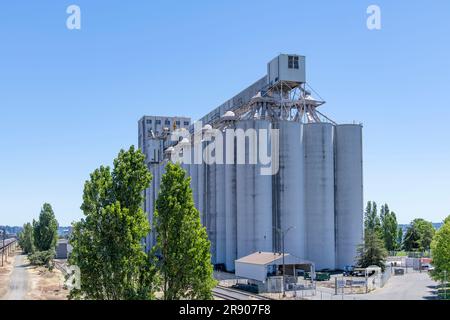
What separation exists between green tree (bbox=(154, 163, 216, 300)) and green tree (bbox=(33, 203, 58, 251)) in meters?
121

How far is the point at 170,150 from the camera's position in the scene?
15562cm

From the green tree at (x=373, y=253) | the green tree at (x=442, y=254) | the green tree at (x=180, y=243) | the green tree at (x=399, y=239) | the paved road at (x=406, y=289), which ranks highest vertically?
the green tree at (x=180, y=243)

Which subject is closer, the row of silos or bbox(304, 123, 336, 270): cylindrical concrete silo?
the row of silos

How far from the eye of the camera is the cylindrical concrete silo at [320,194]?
10381cm

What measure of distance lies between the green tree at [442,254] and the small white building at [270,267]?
21.4 m

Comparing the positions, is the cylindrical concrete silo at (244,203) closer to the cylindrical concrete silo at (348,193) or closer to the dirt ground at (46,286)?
the cylindrical concrete silo at (348,193)

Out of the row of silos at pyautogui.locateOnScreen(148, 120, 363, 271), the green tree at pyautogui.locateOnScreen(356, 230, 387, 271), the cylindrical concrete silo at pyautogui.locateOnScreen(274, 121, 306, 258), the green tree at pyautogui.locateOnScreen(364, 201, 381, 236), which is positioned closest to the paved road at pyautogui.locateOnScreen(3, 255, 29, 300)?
the row of silos at pyautogui.locateOnScreen(148, 120, 363, 271)

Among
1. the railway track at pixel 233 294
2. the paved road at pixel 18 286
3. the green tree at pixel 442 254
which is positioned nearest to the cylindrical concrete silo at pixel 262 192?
the railway track at pixel 233 294

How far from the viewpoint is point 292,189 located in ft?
340

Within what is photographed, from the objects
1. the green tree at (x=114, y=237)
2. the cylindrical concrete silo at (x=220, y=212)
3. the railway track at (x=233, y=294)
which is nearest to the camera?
the green tree at (x=114, y=237)

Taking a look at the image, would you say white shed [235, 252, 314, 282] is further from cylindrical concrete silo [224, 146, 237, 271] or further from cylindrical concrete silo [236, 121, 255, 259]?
cylindrical concrete silo [224, 146, 237, 271]

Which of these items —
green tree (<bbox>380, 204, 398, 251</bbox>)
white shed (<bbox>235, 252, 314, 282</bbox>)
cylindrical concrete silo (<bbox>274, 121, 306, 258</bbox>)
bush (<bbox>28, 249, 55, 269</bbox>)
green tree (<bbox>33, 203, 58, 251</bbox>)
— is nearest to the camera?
white shed (<bbox>235, 252, 314, 282</bbox>)

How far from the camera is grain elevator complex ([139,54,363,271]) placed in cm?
10244

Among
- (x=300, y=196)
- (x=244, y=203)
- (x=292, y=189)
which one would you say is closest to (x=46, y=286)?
(x=244, y=203)
